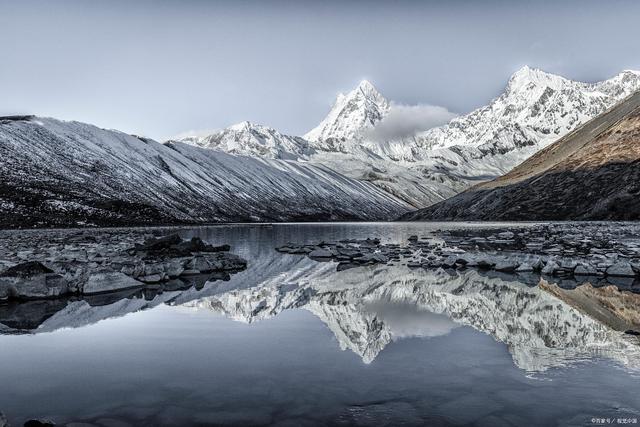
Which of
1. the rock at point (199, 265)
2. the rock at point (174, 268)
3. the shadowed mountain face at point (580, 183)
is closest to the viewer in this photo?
the rock at point (174, 268)

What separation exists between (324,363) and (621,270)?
Answer: 68.6 ft

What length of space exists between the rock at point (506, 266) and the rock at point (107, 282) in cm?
2065

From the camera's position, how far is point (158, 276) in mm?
25766

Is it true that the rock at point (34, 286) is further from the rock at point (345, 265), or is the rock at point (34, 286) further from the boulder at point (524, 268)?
the boulder at point (524, 268)

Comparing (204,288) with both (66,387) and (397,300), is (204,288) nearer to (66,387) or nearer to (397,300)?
(397,300)

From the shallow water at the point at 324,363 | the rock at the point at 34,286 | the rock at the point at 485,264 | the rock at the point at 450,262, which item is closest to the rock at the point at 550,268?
the rock at the point at 485,264

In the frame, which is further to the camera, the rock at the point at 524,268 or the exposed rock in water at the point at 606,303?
the rock at the point at 524,268

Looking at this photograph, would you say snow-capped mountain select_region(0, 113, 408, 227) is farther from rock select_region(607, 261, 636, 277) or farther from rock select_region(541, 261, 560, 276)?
rock select_region(607, 261, 636, 277)

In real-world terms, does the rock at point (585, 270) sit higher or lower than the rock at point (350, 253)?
lower

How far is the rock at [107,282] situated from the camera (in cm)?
2178

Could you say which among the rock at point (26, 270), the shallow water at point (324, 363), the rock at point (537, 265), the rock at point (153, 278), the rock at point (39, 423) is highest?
the rock at point (537, 265)

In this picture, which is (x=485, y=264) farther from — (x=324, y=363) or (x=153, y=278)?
(x=324, y=363)

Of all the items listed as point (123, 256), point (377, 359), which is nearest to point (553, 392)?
point (377, 359)

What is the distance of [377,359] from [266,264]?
23.4 m
